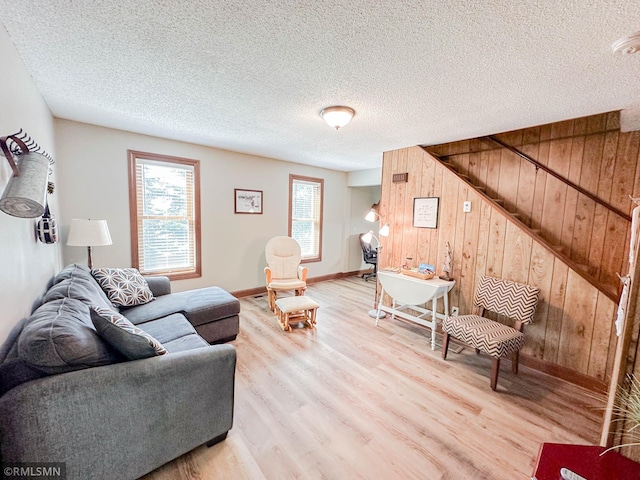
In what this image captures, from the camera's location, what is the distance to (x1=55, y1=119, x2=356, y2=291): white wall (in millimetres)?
2973

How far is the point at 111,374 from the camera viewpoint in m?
1.22

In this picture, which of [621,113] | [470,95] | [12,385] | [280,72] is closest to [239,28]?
[280,72]

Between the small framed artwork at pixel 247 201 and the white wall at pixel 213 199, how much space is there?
0.28 ft

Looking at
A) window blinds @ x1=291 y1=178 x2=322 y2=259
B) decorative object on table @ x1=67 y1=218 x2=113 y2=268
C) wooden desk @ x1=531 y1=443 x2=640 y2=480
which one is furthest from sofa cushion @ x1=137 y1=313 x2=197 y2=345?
window blinds @ x1=291 y1=178 x2=322 y2=259

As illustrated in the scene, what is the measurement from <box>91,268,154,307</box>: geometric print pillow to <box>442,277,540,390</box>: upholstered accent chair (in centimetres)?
308

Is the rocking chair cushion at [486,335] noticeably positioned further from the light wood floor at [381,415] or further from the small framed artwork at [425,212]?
the small framed artwork at [425,212]

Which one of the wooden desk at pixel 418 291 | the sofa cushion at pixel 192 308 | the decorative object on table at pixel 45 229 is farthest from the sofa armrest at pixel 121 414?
the wooden desk at pixel 418 291

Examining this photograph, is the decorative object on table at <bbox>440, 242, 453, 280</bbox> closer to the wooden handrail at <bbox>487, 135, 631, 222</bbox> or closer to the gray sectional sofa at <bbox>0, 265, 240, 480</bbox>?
the wooden handrail at <bbox>487, 135, 631, 222</bbox>

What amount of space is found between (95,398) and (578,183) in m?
4.25

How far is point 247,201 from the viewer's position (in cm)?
431

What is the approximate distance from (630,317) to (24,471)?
2.51 m

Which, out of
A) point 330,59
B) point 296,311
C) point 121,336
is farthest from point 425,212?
point 121,336

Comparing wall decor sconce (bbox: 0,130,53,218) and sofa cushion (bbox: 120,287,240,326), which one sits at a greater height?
wall decor sconce (bbox: 0,130,53,218)

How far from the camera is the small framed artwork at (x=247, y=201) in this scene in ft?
13.8
